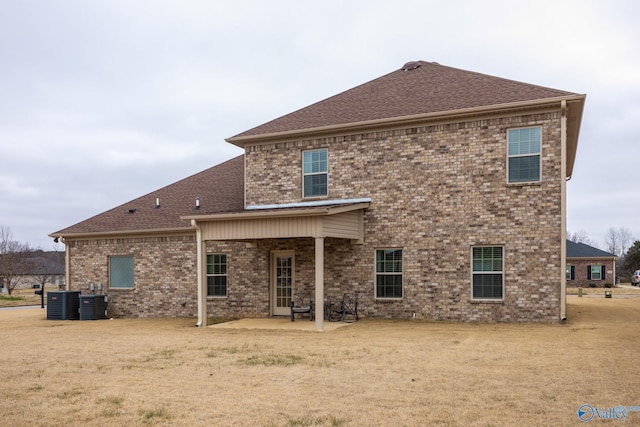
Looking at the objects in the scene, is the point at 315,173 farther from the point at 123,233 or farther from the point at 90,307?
the point at 90,307

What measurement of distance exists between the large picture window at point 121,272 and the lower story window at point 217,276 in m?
3.41

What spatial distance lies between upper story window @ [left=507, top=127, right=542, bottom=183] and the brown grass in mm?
3889

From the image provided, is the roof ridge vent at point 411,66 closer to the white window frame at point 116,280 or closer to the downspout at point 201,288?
the downspout at point 201,288

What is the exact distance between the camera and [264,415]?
6266 millimetres

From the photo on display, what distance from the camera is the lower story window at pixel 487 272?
14898mm

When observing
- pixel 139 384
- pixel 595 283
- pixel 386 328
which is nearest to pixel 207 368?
pixel 139 384

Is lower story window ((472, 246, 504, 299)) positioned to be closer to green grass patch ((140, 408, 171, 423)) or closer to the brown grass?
the brown grass

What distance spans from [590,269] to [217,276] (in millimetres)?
34641

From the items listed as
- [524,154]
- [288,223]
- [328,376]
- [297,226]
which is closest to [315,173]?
[288,223]

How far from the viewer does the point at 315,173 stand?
17297 mm

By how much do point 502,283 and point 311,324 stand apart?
5.29 metres

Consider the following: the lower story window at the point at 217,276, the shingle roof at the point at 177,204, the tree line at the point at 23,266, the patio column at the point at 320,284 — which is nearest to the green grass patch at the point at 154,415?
the patio column at the point at 320,284

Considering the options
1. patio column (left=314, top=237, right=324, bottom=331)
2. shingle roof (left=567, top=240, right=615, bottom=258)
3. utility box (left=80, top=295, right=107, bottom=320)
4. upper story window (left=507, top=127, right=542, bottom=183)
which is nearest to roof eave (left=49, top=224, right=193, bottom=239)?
utility box (left=80, top=295, right=107, bottom=320)

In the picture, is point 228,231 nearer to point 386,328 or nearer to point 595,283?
point 386,328
